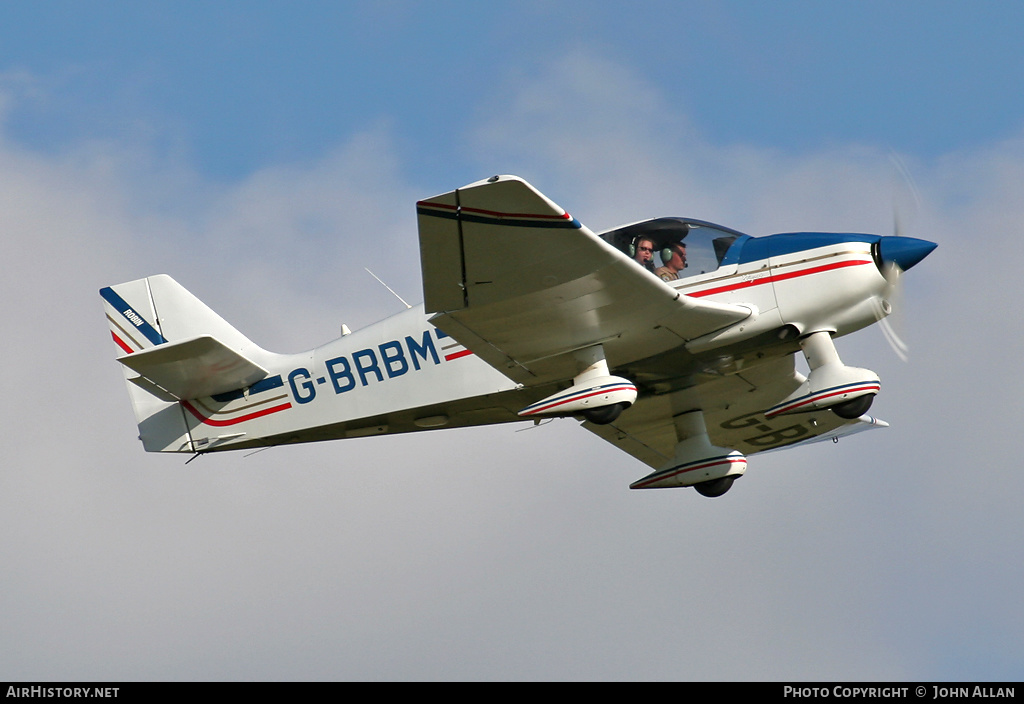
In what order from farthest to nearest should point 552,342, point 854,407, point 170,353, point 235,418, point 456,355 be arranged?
point 235,418, point 170,353, point 456,355, point 552,342, point 854,407

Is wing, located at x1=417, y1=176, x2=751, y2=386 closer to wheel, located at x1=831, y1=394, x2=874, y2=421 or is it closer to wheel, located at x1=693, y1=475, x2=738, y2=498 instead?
wheel, located at x1=831, y1=394, x2=874, y2=421

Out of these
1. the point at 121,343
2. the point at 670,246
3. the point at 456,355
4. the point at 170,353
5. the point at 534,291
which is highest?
the point at 121,343

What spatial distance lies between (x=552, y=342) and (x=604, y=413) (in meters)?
0.90

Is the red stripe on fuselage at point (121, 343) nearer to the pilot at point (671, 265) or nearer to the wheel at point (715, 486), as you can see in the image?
the pilot at point (671, 265)

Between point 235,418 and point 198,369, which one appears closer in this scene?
point 198,369

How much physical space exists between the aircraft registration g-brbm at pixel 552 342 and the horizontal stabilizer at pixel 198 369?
0.07ft

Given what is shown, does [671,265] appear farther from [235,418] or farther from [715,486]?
[235,418]

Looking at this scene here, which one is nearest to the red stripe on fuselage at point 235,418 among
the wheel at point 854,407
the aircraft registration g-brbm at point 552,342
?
the aircraft registration g-brbm at point 552,342

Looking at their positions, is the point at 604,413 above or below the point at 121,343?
below

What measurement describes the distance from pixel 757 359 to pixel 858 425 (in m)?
3.09

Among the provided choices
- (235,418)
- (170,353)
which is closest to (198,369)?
(170,353)

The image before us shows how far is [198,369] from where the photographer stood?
15.0m

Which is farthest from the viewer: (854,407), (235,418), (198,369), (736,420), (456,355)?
(736,420)
